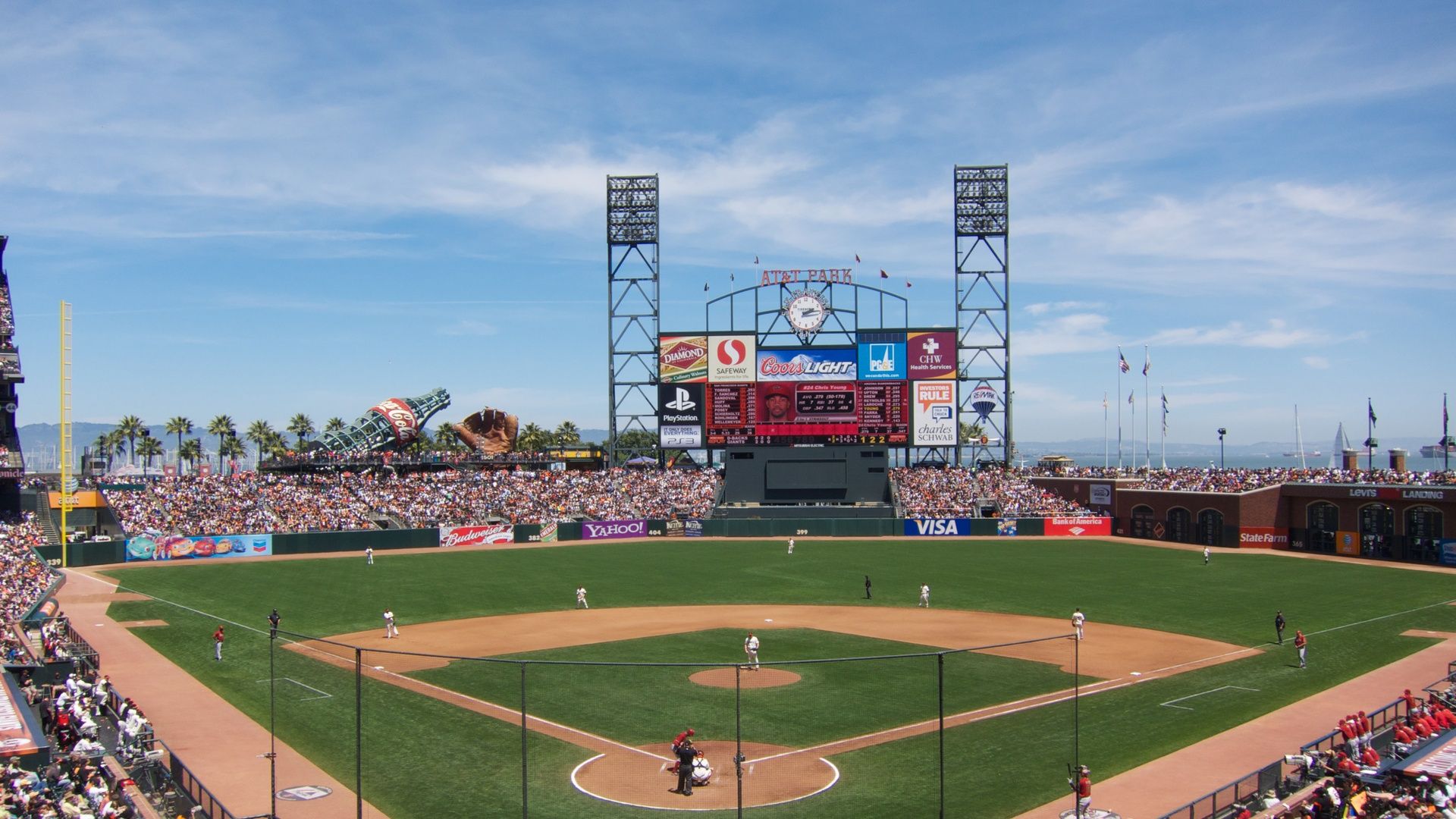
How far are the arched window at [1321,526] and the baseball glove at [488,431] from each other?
63.0m

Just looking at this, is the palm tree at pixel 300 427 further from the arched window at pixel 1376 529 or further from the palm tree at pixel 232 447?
the arched window at pixel 1376 529

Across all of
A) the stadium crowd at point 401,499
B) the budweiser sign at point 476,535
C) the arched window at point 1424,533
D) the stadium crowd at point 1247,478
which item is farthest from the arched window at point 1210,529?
the budweiser sign at point 476,535

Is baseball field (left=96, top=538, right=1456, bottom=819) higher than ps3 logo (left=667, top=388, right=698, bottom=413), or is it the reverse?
ps3 logo (left=667, top=388, right=698, bottom=413)

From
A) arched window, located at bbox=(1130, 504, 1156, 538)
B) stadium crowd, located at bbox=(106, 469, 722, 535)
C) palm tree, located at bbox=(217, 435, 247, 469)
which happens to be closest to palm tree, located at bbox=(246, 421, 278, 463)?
palm tree, located at bbox=(217, 435, 247, 469)

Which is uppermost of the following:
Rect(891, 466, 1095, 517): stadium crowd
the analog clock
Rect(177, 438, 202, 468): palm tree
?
the analog clock

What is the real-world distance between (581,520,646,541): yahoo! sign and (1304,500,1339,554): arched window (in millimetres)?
42812

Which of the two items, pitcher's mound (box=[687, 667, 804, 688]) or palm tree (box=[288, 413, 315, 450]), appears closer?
pitcher's mound (box=[687, 667, 804, 688])

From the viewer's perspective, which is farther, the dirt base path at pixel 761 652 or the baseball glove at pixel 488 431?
the baseball glove at pixel 488 431

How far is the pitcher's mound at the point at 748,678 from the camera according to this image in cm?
2772

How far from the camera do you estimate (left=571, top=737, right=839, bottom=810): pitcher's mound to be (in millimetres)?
18641

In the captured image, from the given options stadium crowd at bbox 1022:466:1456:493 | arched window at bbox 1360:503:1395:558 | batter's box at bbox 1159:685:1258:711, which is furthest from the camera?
stadium crowd at bbox 1022:466:1456:493

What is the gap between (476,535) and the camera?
6819cm

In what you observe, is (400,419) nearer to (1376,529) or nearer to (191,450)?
(191,450)

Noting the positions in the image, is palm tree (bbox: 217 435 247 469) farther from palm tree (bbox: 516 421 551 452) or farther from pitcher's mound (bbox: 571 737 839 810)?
pitcher's mound (bbox: 571 737 839 810)
